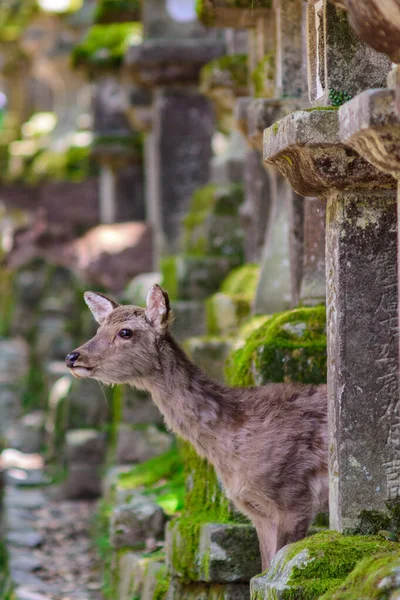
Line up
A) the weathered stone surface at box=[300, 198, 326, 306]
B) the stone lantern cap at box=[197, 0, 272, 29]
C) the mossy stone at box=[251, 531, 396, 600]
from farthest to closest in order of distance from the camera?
the stone lantern cap at box=[197, 0, 272, 29]
the weathered stone surface at box=[300, 198, 326, 306]
the mossy stone at box=[251, 531, 396, 600]

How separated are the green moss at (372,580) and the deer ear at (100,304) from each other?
2.87 m

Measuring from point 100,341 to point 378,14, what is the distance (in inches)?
128

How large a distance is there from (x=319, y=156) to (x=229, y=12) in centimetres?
435

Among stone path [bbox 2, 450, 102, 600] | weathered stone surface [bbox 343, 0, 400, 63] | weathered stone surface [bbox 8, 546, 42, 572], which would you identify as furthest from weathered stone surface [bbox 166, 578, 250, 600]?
weathered stone surface [bbox 343, 0, 400, 63]

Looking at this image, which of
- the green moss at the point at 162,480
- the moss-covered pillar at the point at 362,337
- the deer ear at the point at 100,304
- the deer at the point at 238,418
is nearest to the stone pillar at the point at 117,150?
the green moss at the point at 162,480

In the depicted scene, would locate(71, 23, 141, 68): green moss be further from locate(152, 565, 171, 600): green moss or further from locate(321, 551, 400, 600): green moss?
locate(321, 551, 400, 600): green moss

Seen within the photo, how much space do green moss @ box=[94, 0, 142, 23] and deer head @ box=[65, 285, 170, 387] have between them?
13.0m

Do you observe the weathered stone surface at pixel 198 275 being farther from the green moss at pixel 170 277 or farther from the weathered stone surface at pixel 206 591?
the weathered stone surface at pixel 206 591

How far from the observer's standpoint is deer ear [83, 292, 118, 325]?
803 centimetres

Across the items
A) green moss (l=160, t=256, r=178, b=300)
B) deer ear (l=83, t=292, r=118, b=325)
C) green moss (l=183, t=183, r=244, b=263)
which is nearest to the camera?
deer ear (l=83, t=292, r=118, b=325)

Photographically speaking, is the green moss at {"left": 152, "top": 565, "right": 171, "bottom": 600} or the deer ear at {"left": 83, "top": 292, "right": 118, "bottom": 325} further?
the green moss at {"left": 152, "top": 565, "right": 171, "bottom": 600}

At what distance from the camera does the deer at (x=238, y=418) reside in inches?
279

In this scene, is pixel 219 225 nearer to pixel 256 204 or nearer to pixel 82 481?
pixel 256 204

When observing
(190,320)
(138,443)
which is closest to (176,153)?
(190,320)
